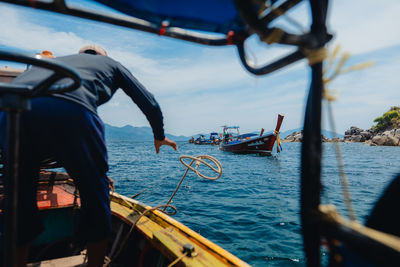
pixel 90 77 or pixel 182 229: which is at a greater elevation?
pixel 90 77

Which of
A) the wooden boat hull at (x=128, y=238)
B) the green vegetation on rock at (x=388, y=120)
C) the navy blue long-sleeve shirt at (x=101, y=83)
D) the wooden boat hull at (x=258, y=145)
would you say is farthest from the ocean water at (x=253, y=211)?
the green vegetation on rock at (x=388, y=120)

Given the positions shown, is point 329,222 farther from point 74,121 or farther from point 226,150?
point 226,150

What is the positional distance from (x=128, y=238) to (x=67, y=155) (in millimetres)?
1809

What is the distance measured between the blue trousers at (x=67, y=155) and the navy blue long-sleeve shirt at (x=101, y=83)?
0.08 metres

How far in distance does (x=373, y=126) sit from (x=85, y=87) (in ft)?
270

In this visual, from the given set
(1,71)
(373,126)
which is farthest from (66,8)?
(373,126)

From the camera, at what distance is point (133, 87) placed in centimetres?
170

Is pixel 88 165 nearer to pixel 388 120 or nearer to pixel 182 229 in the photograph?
pixel 182 229

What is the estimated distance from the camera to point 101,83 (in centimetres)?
145

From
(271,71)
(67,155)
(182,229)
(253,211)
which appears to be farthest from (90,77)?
(253,211)

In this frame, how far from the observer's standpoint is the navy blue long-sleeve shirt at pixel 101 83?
1.27m

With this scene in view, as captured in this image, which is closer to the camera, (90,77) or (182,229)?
(90,77)

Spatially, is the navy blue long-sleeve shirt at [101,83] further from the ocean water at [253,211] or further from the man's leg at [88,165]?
the ocean water at [253,211]

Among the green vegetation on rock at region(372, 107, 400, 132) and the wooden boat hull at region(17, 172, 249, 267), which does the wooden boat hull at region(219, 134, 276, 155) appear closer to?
the wooden boat hull at region(17, 172, 249, 267)
